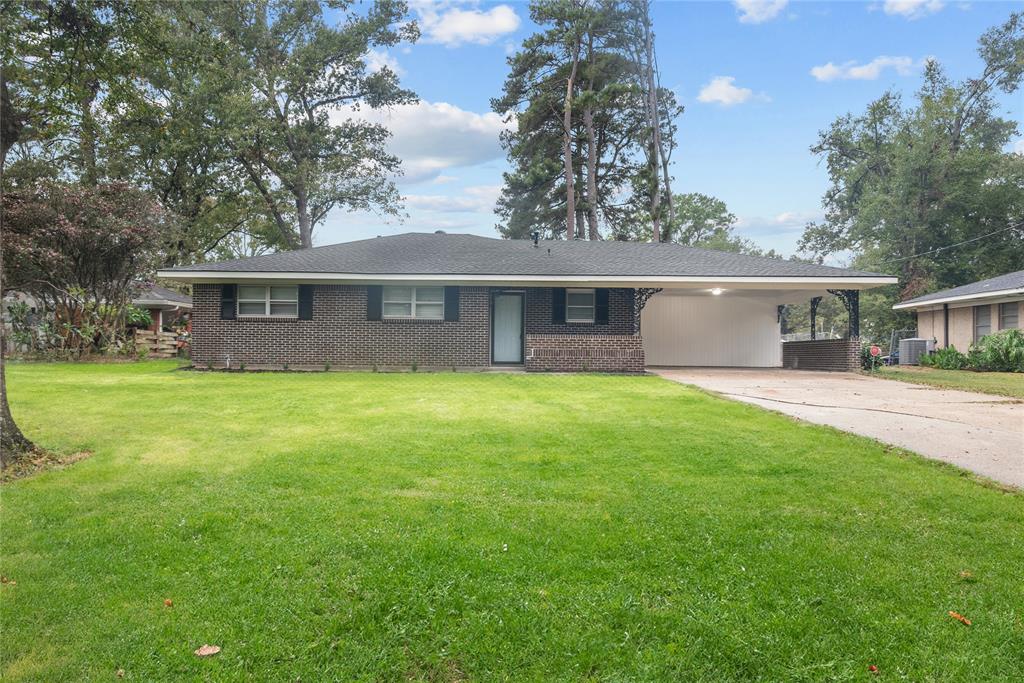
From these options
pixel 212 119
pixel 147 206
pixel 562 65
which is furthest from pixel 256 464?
pixel 562 65

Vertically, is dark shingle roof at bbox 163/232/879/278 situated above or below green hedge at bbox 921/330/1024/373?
above

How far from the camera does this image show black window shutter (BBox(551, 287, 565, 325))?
1537cm

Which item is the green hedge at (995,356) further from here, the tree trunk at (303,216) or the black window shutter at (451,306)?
the tree trunk at (303,216)

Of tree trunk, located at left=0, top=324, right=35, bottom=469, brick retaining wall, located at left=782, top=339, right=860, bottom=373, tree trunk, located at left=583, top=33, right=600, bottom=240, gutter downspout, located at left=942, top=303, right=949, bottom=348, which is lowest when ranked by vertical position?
tree trunk, located at left=0, top=324, right=35, bottom=469

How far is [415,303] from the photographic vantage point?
15.1 meters

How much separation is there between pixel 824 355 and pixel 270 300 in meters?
14.9

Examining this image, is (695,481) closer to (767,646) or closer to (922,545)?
(922,545)

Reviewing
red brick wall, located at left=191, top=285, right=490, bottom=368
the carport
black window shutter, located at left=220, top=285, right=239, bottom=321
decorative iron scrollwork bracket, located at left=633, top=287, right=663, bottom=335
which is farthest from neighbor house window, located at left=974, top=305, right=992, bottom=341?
black window shutter, located at left=220, top=285, right=239, bottom=321

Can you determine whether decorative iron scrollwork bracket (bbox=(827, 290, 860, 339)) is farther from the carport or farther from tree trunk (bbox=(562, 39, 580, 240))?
tree trunk (bbox=(562, 39, 580, 240))

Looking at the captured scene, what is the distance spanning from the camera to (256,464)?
4910 millimetres

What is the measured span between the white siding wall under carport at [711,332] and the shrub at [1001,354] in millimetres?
5500

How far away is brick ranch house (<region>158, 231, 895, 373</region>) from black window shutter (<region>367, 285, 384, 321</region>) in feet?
0.08

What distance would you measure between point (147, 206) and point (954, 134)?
36883 mm

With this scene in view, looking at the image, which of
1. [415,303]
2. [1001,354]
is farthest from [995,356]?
[415,303]
